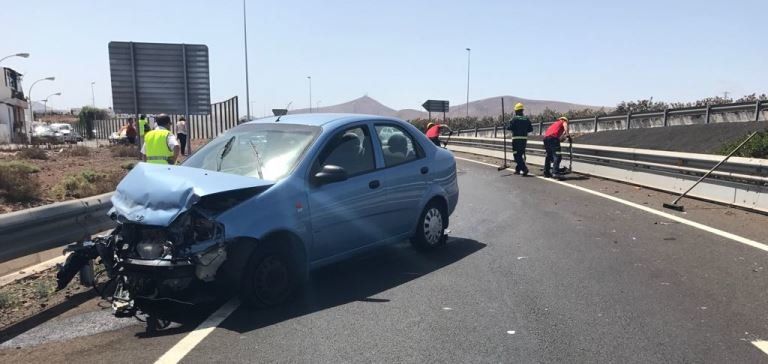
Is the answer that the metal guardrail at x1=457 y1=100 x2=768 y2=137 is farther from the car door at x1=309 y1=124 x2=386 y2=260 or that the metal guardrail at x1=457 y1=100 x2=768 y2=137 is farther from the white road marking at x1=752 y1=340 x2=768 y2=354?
the white road marking at x1=752 y1=340 x2=768 y2=354

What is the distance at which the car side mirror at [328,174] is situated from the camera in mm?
5520

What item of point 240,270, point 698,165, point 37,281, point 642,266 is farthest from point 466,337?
point 698,165

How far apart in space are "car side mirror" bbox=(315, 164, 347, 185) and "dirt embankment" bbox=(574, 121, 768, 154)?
1774cm

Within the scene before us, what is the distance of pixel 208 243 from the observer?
15.7 ft

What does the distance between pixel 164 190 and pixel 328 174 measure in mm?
1411

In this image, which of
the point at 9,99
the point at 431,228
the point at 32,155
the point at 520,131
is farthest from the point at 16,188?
the point at 9,99

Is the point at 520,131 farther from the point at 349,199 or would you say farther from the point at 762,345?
the point at 762,345

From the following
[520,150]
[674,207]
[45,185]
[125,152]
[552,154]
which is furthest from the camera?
[125,152]

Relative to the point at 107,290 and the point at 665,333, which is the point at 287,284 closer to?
the point at 107,290

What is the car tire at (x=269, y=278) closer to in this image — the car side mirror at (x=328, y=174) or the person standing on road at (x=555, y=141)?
the car side mirror at (x=328, y=174)

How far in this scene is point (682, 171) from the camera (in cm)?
1192

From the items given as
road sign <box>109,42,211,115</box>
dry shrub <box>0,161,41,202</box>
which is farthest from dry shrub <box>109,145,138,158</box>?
dry shrub <box>0,161,41,202</box>

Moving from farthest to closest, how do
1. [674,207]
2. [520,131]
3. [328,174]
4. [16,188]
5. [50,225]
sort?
1. [520,131]
2. [16,188]
3. [674,207]
4. [50,225]
5. [328,174]

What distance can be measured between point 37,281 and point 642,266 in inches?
251
